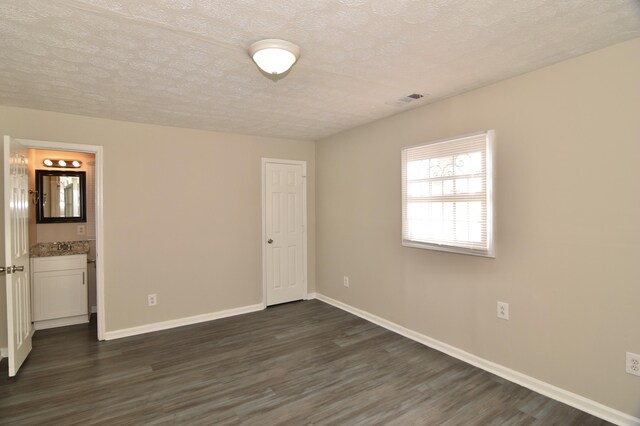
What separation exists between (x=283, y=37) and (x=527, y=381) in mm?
3115

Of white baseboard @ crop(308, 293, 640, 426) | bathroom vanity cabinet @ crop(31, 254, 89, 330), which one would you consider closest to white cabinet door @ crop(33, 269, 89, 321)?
bathroom vanity cabinet @ crop(31, 254, 89, 330)

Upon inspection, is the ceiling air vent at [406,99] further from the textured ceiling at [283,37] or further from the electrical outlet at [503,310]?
the electrical outlet at [503,310]

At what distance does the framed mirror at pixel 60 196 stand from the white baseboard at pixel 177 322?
1.88m

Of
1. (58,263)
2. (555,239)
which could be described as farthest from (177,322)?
(555,239)

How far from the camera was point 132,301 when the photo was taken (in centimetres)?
387

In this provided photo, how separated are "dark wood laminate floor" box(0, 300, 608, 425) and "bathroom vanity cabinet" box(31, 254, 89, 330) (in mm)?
290

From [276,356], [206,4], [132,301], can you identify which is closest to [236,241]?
[132,301]

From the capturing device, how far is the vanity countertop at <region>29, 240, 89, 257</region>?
4012 millimetres

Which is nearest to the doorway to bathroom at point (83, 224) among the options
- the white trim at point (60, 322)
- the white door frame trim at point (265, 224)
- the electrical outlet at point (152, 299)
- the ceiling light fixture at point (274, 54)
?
the white trim at point (60, 322)

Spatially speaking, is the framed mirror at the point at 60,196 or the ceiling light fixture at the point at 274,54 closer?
the ceiling light fixture at the point at 274,54

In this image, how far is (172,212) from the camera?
4102 mm

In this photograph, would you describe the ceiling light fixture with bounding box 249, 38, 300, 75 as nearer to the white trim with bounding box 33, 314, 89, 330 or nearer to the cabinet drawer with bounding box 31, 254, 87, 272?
the cabinet drawer with bounding box 31, 254, 87, 272

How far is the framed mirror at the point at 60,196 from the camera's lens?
14.4 feet

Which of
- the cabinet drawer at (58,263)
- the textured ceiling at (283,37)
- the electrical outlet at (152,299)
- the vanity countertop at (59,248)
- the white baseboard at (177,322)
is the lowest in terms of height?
the white baseboard at (177,322)
